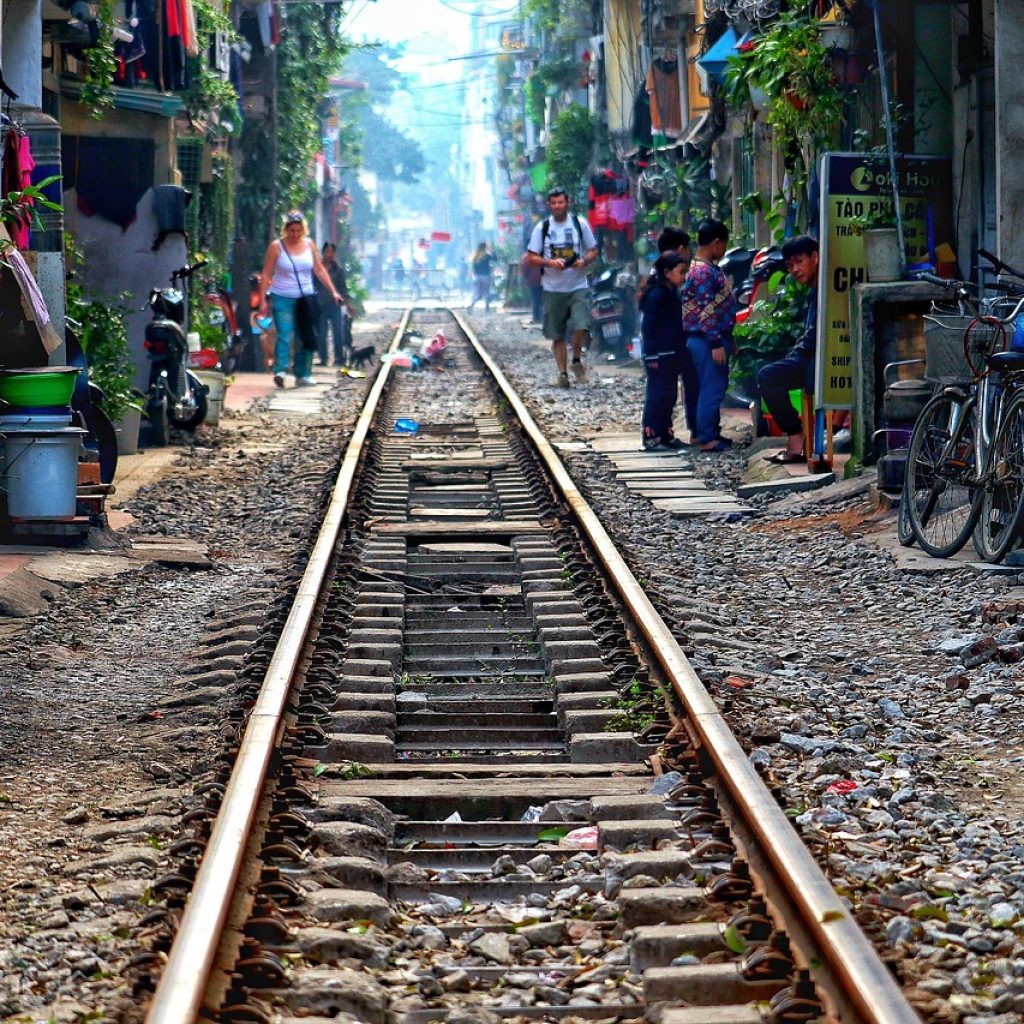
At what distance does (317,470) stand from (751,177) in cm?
939

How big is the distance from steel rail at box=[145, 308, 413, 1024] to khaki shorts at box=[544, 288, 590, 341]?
10.8 metres

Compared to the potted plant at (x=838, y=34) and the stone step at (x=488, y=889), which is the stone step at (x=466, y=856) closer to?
the stone step at (x=488, y=889)

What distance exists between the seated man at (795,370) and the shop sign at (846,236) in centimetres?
24

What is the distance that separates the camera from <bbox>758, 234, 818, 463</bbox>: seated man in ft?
38.4

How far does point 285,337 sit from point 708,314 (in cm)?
761

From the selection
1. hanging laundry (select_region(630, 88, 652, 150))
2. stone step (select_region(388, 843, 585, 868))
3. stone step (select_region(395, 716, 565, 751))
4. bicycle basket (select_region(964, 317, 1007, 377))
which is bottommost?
stone step (select_region(388, 843, 585, 868))

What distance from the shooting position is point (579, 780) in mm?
4984

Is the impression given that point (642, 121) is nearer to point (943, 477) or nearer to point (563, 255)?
point (563, 255)

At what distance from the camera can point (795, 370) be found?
11.8 meters

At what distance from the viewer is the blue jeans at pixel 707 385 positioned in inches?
516

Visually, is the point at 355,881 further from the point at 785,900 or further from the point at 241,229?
the point at 241,229

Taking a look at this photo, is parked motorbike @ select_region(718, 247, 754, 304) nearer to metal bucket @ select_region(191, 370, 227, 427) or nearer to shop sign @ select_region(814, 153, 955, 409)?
metal bucket @ select_region(191, 370, 227, 427)

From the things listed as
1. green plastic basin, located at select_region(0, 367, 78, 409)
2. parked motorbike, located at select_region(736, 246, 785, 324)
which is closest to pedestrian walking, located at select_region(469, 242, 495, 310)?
parked motorbike, located at select_region(736, 246, 785, 324)

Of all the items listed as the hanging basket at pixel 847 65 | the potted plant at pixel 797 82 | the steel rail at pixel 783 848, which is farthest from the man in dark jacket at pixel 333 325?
the steel rail at pixel 783 848
